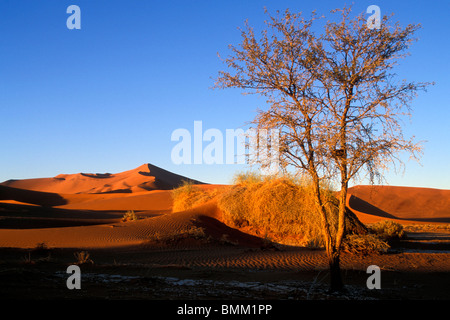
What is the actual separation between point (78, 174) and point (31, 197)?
62.1 meters

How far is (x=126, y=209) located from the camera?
5372 cm

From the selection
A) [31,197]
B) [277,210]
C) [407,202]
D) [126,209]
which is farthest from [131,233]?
[407,202]

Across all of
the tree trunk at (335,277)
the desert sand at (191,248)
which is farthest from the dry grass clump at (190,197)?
the tree trunk at (335,277)

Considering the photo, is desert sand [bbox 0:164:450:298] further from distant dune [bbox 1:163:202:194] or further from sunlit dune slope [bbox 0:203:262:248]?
distant dune [bbox 1:163:202:194]

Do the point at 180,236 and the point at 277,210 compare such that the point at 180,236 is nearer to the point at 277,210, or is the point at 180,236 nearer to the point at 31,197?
the point at 277,210

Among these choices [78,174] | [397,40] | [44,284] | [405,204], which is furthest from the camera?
[78,174]

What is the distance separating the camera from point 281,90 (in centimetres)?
892

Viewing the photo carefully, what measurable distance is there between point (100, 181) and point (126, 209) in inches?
2272

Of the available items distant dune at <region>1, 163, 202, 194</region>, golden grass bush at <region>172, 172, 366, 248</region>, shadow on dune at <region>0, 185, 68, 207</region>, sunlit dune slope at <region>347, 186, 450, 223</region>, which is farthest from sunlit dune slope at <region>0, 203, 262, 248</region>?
distant dune at <region>1, 163, 202, 194</region>

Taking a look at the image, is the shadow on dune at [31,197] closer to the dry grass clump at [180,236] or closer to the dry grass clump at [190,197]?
the dry grass clump at [190,197]

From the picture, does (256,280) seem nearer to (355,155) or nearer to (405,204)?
(355,155)

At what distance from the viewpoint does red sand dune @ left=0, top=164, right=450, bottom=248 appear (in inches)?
787

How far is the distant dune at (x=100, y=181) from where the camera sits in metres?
93.8
